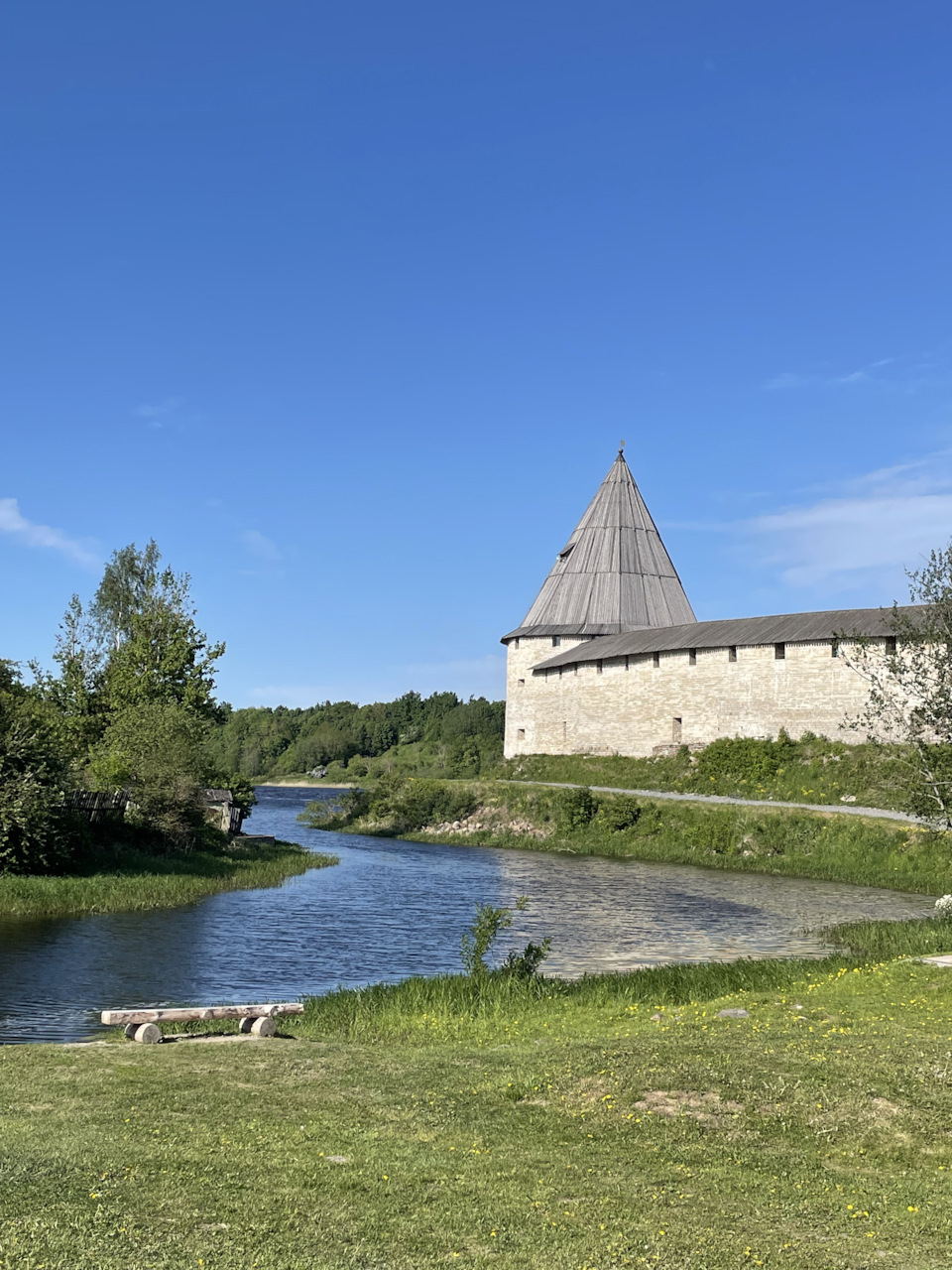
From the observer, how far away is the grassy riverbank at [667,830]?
95.2 feet

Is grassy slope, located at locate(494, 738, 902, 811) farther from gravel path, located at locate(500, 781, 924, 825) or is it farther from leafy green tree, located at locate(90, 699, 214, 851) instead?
leafy green tree, located at locate(90, 699, 214, 851)

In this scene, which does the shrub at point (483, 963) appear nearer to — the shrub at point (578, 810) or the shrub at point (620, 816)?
the shrub at point (620, 816)

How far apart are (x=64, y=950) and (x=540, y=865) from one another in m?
20.0

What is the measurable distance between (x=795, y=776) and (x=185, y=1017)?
1253 inches

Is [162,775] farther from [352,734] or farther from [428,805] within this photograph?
[352,734]

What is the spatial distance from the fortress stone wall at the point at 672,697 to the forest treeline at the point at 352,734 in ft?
132

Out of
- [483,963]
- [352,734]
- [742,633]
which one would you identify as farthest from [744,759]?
[352,734]

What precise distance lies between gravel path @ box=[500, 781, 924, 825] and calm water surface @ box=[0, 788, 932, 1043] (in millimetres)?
4136

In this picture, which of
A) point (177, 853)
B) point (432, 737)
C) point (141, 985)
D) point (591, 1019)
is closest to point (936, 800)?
point (591, 1019)

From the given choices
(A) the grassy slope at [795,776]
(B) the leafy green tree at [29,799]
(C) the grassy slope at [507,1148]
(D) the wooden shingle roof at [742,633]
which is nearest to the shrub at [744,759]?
(A) the grassy slope at [795,776]

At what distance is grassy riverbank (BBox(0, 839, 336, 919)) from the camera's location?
835 inches

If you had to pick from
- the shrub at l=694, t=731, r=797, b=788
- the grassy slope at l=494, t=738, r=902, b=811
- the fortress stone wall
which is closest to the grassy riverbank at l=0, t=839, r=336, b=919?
the grassy slope at l=494, t=738, r=902, b=811

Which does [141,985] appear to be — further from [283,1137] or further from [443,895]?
[443,895]

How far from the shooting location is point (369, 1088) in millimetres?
8469
